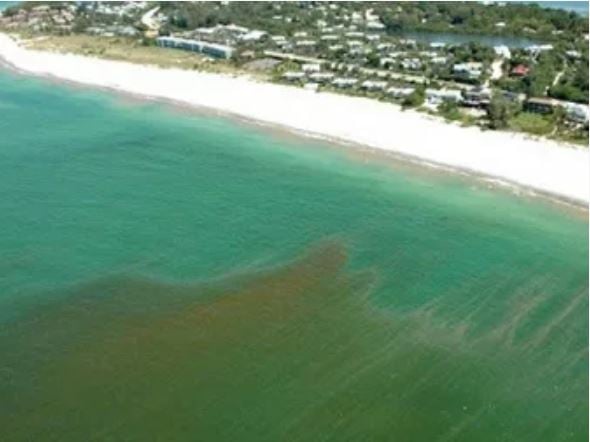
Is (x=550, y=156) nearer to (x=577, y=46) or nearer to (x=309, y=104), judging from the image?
(x=309, y=104)

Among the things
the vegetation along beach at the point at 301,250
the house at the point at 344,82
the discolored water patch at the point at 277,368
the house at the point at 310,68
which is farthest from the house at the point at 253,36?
the discolored water patch at the point at 277,368

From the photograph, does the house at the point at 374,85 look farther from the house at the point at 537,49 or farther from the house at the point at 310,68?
the house at the point at 537,49

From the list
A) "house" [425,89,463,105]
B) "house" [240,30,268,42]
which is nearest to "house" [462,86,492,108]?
"house" [425,89,463,105]

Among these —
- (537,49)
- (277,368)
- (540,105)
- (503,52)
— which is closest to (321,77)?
(540,105)

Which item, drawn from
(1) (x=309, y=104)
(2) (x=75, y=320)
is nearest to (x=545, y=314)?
(2) (x=75, y=320)

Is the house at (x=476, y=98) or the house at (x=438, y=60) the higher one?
the house at (x=476, y=98)

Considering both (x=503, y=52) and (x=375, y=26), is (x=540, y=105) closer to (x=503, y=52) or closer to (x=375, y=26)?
(x=503, y=52)

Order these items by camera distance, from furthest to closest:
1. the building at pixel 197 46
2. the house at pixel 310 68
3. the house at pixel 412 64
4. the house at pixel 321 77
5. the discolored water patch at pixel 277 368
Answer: the building at pixel 197 46, the house at pixel 310 68, the house at pixel 412 64, the house at pixel 321 77, the discolored water patch at pixel 277 368
